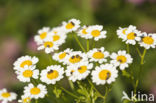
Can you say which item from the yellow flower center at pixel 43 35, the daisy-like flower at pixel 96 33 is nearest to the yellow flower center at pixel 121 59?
the daisy-like flower at pixel 96 33

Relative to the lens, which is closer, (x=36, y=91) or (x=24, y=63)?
(x=36, y=91)

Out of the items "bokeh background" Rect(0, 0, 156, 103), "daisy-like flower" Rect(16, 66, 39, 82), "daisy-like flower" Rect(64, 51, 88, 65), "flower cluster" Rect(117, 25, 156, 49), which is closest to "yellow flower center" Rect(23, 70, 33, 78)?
"daisy-like flower" Rect(16, 66, 39, 82)

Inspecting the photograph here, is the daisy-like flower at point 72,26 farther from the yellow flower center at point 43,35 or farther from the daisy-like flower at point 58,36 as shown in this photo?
the yellow flower center at point 43,35

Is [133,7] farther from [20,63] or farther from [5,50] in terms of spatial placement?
Answer: [20,63]

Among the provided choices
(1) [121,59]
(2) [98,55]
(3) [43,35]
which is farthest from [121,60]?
(3) [43,35]

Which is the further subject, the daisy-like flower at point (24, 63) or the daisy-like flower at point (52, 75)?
the daisy-like flower at point (24, 63)

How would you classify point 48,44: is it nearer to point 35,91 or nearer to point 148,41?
point 35,91
